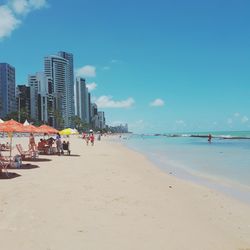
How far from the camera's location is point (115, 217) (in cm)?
754

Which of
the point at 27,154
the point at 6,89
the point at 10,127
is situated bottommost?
the point at 27,154

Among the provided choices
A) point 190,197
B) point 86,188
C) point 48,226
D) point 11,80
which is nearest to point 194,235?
point 48,226

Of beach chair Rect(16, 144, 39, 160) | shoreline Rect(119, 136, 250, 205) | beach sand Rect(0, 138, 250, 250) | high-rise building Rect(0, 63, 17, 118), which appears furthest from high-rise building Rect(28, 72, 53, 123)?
beach sand Rect(0, 138, 250, 250)

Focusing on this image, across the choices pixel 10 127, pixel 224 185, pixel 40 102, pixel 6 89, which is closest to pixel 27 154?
pixel 10 127

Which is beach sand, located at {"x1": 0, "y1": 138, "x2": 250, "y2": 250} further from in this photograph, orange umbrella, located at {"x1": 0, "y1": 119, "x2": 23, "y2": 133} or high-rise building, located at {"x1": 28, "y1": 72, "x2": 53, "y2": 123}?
high-rise building, located at {"x1": 28, "y1": 72, "x2": 53, "y2": 123}

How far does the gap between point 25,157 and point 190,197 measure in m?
12.3

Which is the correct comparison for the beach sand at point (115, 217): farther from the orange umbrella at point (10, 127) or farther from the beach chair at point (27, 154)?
the beach chair at point (27, 154)

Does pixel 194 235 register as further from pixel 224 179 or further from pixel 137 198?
pixel 224 179

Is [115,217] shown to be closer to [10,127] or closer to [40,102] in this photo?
[10,127]

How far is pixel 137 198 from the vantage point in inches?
383

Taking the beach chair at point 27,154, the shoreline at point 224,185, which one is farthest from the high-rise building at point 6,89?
the shoreline at point 224,185

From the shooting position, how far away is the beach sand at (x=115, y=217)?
6.04m

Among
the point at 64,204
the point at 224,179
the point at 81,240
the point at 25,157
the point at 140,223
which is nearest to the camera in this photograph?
the point at 81,240

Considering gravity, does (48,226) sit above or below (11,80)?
below
